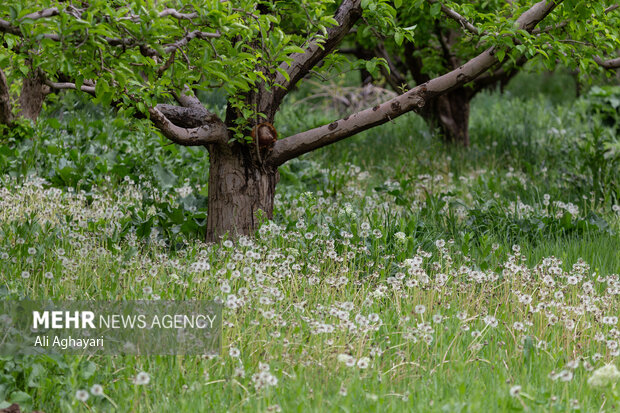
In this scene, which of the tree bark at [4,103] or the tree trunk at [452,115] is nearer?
the tree bark at [4,103]

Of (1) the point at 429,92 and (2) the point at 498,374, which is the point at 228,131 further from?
(2) the point at 498,374

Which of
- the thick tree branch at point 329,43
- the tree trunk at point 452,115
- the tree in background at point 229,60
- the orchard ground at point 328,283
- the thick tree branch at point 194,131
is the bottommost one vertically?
the orchard ground at point 328,283

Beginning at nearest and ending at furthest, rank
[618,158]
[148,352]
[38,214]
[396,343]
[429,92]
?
[148,352]
[396,343]
[429,92]
[38,214]
[618,158]

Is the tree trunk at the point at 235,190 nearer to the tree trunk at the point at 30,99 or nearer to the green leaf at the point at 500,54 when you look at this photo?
the green leaf at the point at 500,54

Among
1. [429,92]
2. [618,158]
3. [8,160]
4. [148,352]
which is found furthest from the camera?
[618,158]

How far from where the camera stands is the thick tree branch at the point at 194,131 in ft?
15.2

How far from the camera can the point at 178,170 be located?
7.74 meters

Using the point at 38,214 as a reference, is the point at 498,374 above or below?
below

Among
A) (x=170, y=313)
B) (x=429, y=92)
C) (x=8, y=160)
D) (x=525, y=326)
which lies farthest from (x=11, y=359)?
(x=8, y=160)

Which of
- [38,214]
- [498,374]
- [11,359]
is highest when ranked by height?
[38,214]

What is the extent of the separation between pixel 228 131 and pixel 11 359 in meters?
2.54

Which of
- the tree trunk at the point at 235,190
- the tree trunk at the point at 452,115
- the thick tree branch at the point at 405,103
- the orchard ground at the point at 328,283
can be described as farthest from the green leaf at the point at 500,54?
the tree trunk at the point at 452,115

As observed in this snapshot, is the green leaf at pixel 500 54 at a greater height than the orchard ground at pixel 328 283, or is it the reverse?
the green leaf at pixel 500 54

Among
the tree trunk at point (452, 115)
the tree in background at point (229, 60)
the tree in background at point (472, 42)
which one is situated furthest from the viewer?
the tree trunk at point (452, 115)
